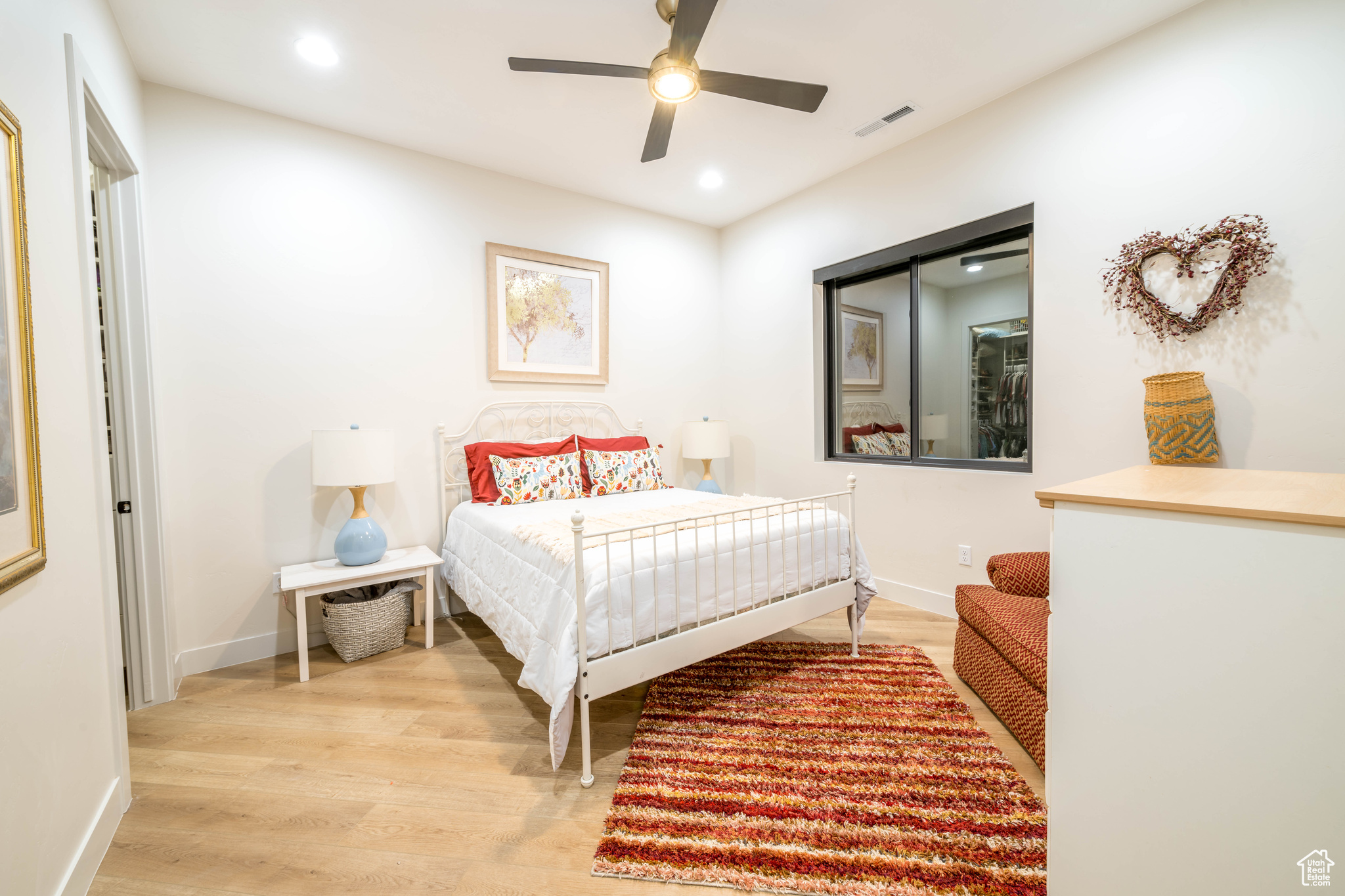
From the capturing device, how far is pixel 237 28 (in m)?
2.14

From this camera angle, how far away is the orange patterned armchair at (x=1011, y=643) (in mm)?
1744

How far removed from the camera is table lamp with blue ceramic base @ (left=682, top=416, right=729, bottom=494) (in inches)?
157

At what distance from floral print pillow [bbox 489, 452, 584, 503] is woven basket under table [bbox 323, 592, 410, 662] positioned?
2.53 feet

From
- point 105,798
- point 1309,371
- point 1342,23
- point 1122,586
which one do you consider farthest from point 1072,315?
point 105,798

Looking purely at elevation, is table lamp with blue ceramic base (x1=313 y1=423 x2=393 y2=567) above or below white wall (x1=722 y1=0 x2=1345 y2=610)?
below

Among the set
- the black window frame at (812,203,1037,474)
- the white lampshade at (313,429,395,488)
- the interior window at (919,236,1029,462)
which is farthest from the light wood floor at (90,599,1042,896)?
the interior window at (919,236,1029,462)

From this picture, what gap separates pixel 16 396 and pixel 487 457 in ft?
6.89

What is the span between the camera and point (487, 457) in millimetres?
3205

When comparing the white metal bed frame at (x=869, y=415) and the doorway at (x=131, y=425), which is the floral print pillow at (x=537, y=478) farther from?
the white metal bed frame at (x=869, y=415)

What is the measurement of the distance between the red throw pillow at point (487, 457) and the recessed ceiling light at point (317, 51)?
195 cm

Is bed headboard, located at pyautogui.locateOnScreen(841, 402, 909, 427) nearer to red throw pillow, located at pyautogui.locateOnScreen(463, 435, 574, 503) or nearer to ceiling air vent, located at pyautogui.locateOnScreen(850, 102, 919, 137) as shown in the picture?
ceiling air vent, located at pyautogui.locateOnScreen(850, 102, 919, 137)

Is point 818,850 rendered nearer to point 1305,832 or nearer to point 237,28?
point 1305,832

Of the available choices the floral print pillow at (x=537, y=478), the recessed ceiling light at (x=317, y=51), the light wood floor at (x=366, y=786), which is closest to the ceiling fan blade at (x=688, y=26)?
the recessed ceiling light at (x=317, y=51)

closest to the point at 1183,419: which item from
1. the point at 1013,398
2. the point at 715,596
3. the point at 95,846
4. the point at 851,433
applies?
the point at 1013,398
